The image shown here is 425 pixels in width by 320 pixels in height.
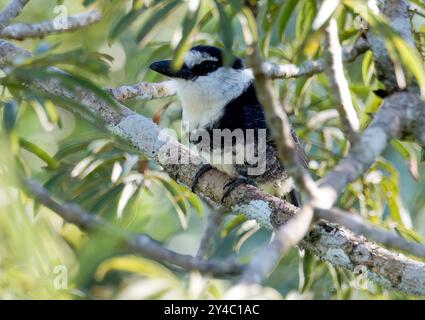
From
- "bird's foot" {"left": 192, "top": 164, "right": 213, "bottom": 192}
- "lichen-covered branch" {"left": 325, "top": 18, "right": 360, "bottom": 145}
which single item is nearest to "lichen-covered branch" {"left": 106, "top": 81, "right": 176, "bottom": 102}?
"bird's foot" {"left": 192, "top": 164, "right": 213, "bottom": 192}

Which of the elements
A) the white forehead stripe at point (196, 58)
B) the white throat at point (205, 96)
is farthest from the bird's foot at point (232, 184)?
the white forehead stripe at point (196, 58)

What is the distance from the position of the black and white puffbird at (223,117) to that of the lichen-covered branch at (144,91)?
14cm

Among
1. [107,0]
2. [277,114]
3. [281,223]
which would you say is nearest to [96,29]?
[107,0]

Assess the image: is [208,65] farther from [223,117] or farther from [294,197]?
[294,197]

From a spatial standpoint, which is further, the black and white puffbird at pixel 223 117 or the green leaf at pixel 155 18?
the black and white puffbird at pixel 223 117

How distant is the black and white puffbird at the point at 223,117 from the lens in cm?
278

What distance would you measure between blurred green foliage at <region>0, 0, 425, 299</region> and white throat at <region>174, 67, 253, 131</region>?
17cm

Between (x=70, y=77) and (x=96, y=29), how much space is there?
686 mm

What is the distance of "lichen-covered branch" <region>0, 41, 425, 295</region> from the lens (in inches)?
83.7

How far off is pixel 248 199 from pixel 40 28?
1.05 metres

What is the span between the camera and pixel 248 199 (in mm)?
2537

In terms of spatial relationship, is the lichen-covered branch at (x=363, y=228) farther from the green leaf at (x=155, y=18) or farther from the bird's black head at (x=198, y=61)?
the bird's black head at (x=198, y=61)
